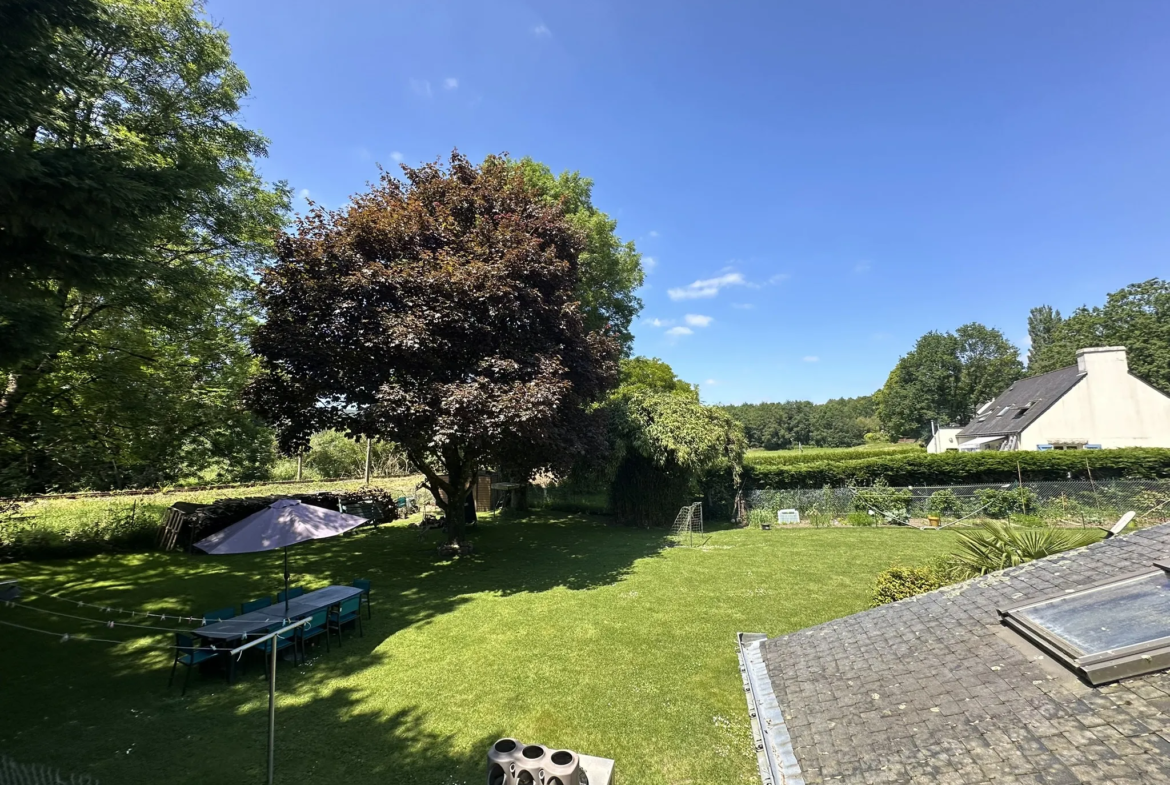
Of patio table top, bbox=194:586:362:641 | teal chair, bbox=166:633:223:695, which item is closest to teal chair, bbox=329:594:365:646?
patio table top, bbox=194:586:362:641

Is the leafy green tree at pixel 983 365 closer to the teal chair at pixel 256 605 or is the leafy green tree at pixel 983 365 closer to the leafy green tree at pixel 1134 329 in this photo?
the leafy green tree at pixel 1134 329

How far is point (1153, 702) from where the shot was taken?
2.39m

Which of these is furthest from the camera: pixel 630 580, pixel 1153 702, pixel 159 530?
pixel 159 530

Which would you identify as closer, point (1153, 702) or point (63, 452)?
point (1153, 702)

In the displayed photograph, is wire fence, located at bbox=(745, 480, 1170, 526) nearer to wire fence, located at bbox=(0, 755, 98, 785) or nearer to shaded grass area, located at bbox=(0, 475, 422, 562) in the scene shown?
wire fence, located at bbox=(0, 755, 98, 785)

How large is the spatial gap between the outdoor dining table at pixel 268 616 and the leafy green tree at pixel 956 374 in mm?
66183

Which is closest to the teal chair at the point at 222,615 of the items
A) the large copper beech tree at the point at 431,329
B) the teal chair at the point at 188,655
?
the teal chair at the point at 188,655

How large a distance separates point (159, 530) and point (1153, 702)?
21523 millimetres

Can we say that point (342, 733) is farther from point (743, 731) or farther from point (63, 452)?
point (63, 452)

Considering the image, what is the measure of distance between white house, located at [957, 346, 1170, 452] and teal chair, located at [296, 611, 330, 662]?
31225 millimetres

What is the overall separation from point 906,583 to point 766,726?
4.76m

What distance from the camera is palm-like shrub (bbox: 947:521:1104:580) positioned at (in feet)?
22.2

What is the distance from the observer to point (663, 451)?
1733 cm

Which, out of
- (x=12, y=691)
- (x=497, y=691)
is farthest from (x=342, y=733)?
(x=12, y=691)
